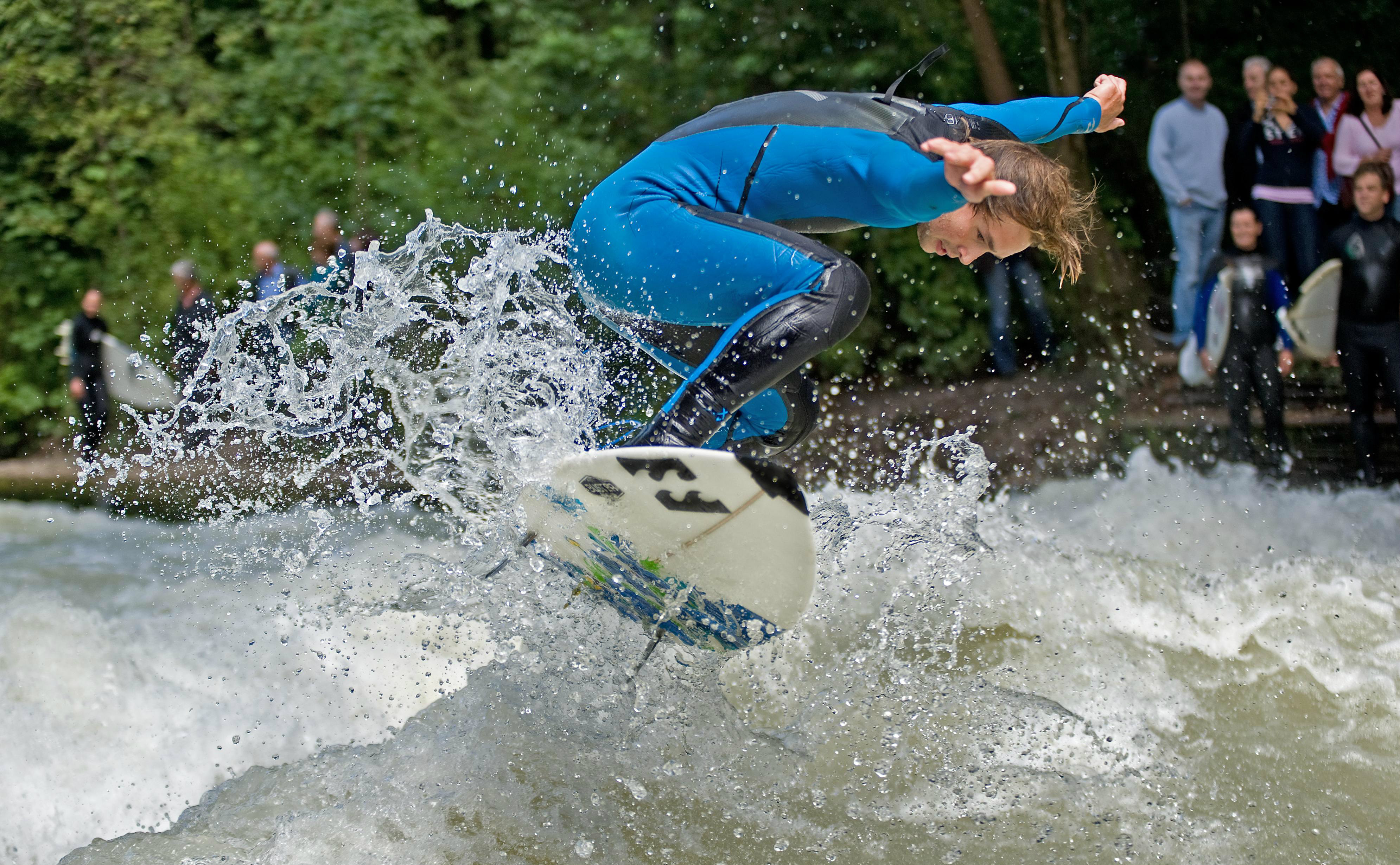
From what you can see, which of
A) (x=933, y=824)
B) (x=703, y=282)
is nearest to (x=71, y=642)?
(x=703, y=282)

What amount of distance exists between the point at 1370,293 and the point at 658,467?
4.17m

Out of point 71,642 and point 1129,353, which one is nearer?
point 71,642

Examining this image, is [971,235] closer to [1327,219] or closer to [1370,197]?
[1370,197]

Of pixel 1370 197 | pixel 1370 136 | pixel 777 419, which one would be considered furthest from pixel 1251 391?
pixel 777 419

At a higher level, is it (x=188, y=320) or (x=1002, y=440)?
(x=1002, y=440)

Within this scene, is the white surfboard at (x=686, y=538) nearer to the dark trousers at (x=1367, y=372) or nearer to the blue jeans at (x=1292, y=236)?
the dark trousers at (x=1367, y=372)

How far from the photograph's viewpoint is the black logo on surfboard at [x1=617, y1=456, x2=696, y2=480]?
8.12 feet

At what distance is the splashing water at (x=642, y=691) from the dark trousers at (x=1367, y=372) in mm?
1229

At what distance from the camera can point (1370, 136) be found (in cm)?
548

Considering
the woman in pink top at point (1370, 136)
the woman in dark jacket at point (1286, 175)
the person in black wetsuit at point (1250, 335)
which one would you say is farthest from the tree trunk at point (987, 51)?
the woman in pink top at point (1370, 136)

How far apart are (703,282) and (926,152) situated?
Result: 0.55 meters

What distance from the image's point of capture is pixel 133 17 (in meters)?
8.99

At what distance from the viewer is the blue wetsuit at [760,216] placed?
2510 mm

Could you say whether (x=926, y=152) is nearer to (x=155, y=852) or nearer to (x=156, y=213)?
(x=155, y=852)
